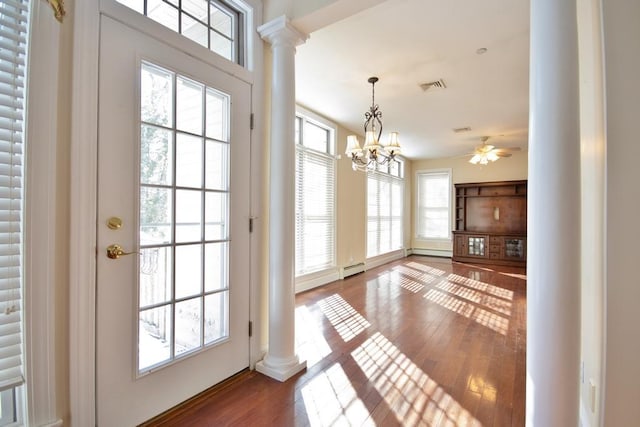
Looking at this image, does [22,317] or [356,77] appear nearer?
[22,317]

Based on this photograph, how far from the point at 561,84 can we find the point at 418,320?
2694 millimetres

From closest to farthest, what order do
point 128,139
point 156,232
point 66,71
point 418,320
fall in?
point 66,71
point 128,139
point 156,232
point 418,320

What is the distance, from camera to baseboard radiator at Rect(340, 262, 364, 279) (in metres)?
5.29

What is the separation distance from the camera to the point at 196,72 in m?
1.78

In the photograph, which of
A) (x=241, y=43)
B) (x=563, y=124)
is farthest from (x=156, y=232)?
(x=563, y=124)

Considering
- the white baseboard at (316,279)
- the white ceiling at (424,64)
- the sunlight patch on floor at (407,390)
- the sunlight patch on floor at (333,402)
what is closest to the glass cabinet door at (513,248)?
the white ceiling at (424,64)

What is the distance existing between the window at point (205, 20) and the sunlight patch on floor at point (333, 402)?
2.36 metres

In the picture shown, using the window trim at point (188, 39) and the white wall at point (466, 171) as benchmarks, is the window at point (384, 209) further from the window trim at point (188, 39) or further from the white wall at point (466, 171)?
the window trim at point (188, 39)

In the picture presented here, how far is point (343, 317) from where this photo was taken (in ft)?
11.0

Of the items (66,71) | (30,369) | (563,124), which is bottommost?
(30,369)

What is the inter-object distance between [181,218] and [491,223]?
7621 millimetres

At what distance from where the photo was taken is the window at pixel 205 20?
1.67 meters

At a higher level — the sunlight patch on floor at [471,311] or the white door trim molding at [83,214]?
the white door trim molding at [83,214]

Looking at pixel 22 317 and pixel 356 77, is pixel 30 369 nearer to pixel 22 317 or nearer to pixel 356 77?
pixel 22 317
